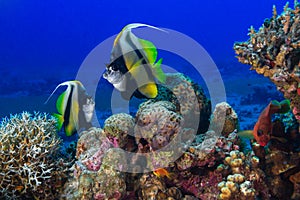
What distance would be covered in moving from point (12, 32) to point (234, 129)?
390ft

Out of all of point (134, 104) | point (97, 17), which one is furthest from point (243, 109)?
point (97, 17)

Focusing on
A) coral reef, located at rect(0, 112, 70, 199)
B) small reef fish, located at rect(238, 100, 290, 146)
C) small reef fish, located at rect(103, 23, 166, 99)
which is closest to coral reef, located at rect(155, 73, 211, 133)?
small reef fish, located at rect(103, 23, 166, 99)

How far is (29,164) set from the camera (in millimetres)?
3359

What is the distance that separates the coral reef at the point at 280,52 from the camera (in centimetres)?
297

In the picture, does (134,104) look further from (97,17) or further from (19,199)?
(97,17)

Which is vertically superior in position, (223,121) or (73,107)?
(73,107)

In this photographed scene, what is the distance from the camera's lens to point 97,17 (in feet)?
479

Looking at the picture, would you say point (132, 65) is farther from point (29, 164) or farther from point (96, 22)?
point (96, 22)

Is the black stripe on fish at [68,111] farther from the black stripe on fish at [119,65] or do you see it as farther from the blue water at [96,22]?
the blue water at [96,22]

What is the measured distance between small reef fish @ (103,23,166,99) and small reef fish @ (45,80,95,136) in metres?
0.81

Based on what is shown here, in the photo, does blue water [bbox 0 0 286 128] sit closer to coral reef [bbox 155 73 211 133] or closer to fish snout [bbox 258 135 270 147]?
coral reef [bbox 155 73 211 133]

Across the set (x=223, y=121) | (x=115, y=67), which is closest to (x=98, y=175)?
(x=115, y=67)

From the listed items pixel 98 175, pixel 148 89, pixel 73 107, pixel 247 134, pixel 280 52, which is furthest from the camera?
pixel 73 107

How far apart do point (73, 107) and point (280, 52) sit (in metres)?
2.66
